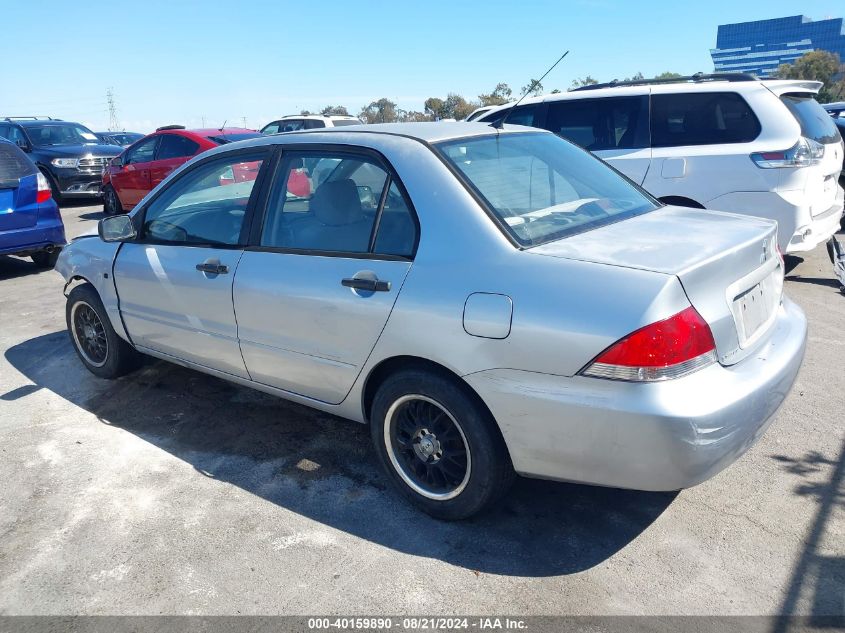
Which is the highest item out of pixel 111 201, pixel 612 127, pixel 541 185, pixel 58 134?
pixel 612 127

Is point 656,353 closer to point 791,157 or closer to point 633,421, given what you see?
point 633,421

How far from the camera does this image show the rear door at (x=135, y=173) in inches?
466

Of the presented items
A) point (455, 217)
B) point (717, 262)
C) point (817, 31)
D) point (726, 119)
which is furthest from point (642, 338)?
point (817, 31)

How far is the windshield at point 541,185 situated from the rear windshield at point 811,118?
10.9ft

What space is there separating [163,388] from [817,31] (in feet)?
479

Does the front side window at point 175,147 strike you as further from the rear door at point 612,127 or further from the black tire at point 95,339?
the black tire at point 95,339

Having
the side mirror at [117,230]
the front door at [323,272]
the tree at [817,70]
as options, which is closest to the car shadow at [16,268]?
the side mirror at [117,230]

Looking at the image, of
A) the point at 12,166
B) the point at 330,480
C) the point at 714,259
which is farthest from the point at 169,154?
the point at 714,259

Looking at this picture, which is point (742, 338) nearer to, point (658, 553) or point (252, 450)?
point (658, 553)

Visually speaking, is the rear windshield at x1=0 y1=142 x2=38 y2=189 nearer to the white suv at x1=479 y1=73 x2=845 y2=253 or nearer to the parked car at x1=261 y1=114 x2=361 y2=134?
the parked car at x1=261 y1=114 x2=361 y2=134

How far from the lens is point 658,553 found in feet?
9.47

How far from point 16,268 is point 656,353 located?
9.20 m

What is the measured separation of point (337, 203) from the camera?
3.49 metres

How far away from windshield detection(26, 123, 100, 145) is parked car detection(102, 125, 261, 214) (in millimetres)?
3323
